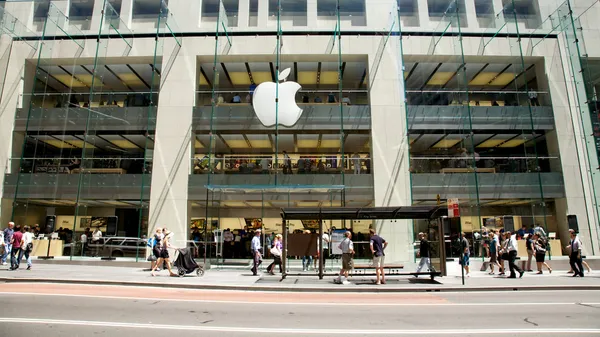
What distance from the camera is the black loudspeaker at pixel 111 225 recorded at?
18.4 m

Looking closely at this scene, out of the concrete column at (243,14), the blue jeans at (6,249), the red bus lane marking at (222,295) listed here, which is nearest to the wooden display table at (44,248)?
the blue jeans at (6,249)

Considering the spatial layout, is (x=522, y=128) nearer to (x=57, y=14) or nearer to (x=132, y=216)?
(x=132, y=216)

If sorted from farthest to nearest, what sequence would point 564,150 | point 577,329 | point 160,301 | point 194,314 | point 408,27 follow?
point 408,27 < point 564,150 < point 160,301 < point 194,314 < point 577,329

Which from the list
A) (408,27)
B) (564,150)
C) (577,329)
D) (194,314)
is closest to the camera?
(577,329)

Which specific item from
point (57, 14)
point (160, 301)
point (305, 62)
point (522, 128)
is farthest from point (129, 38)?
point (522, 128)

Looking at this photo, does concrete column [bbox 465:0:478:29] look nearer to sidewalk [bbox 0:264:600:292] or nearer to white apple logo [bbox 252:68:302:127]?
white apple logo [bbox 252:68:302:127]

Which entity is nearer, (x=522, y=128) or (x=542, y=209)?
(x=542, y=209)

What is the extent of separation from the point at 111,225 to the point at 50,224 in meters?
3.69

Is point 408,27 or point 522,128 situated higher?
point 408,27

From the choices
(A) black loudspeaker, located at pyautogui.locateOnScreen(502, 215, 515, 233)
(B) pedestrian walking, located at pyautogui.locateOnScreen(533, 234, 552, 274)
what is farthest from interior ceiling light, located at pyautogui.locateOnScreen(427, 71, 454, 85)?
(B) pedestrian walking, located at pyautogui.locateOnScreen(533, 234, 552, 274)

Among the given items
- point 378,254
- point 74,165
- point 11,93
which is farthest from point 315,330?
point 11,93

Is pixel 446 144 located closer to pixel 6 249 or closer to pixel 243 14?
pixel 243 14

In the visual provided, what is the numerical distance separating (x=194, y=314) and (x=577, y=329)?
264 inches

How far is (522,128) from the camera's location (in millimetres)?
20891
